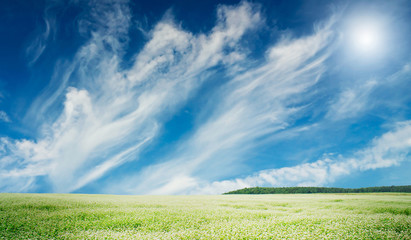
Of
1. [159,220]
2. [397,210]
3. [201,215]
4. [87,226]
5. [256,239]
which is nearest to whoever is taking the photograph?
[256,239]

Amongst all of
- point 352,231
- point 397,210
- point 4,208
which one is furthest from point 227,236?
point 397,210

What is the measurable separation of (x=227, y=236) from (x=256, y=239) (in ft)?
5.51

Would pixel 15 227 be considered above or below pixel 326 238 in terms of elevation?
above

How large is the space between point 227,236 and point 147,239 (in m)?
4.67

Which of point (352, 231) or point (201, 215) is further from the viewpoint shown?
point (201, 215)

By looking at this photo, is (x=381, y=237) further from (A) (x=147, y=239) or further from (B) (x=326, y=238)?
(A) (x=147, y=239)

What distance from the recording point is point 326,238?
12.5 m

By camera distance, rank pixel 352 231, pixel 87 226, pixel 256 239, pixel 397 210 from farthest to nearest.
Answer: pixel 397 210, pixel 87 226, pixel 352 231, pixel 256 239

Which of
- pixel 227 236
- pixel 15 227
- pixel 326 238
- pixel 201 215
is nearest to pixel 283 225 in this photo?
pixel 326 238

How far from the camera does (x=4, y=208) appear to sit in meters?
19.3

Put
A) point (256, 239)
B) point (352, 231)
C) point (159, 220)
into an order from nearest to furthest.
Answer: point (256, 239), point (352, 231), point (159, 220)

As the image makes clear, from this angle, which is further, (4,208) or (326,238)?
(4,208)

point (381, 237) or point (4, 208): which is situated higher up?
point (4, 208)

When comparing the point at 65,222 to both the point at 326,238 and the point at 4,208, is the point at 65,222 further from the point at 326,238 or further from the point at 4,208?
the point at 326,238
